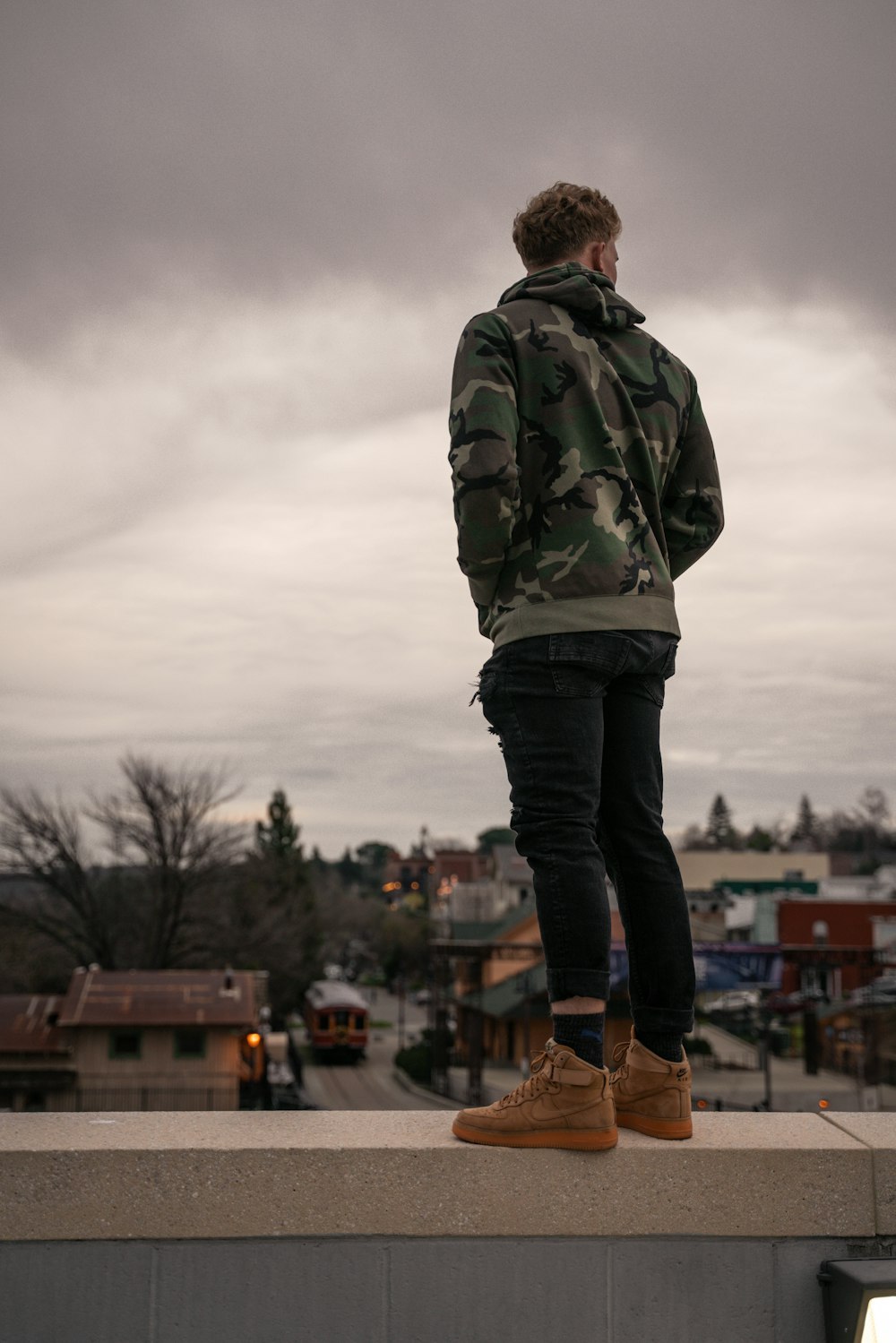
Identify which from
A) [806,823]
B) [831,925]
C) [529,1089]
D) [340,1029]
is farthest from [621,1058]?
[806,823]

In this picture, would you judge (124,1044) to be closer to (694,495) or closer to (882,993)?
(882,993)

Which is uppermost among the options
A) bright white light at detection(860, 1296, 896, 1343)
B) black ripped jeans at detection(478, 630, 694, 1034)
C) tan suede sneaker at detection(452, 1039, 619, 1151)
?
black ripped jeans at detection(478, 630, 694, 1034)

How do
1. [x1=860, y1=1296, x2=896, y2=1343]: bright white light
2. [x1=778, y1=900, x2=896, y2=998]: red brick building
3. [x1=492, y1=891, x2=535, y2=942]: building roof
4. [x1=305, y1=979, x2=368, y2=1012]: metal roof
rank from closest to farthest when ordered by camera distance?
[x1=860, y1=1296, x2=896, y2=1343]: bright white light < [x1=778, y1=900, x2=896, y2=998]: red brick building < [x1=492, y1=891, x2=535, y2=942]: building roof < [x1=305, y1=979, x2=368, y2=1012]: metal roof

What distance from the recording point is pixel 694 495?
3252mm

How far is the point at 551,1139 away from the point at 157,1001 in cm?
2935

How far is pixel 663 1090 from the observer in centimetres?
286

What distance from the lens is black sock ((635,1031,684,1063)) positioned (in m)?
2.96

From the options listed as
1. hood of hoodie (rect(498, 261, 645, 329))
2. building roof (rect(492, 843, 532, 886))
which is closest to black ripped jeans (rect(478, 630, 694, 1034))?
hood of hoodie (rect(498, 261, 645, 329))

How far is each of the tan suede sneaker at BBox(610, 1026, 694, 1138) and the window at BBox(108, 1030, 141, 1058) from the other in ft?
94.7

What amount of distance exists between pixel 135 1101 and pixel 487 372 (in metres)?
29.0

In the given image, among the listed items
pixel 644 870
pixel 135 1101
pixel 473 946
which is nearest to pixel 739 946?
pixel 473 946

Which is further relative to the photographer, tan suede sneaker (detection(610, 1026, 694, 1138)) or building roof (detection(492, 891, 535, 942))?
building roof (detection(492, 891, 535, 942))

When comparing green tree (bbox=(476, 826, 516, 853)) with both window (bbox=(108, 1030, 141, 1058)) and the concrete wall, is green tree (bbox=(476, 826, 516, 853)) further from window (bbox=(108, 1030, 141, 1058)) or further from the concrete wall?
the concrete wall

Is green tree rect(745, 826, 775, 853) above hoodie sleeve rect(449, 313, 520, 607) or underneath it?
above
